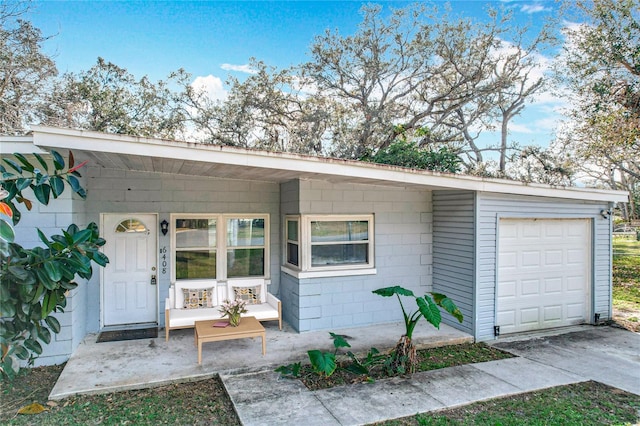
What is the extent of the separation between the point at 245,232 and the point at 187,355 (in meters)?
2.52

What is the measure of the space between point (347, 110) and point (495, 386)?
1208 centimetres

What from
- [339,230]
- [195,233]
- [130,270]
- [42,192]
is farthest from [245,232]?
[42,192]

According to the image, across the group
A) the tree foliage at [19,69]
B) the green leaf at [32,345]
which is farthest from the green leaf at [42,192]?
the tree foliage at [19,69]

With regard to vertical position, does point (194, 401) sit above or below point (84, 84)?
below

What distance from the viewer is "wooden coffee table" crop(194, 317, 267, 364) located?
5.14m

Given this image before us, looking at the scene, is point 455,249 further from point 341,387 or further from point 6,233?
point 6,233

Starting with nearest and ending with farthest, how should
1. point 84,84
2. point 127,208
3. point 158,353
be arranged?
point 158,353 → point 127,208 → point 84,84

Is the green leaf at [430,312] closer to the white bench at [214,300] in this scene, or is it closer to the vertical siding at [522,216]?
the vertical siding at [522,216]

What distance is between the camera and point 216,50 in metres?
13.1

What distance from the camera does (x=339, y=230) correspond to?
684 cm

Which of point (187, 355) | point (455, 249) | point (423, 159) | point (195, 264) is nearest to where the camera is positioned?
point (187, 355)

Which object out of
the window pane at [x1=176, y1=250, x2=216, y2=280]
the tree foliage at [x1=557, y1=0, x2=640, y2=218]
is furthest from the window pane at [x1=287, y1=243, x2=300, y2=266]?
the tree foliage at [x1=557, y1=0, x2=640, y2=218]

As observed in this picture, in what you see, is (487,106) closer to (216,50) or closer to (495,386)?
(216,50)

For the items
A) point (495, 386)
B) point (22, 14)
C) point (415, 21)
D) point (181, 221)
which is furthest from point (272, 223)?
point (415, 21)
